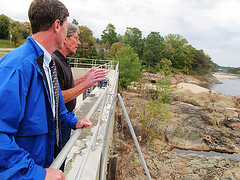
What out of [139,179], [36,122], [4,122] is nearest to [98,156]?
[36,122]

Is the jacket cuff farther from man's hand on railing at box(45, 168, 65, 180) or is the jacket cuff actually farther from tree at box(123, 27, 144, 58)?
tree at box(123, 27, 144, 58)

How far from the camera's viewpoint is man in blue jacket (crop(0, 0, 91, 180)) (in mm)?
804

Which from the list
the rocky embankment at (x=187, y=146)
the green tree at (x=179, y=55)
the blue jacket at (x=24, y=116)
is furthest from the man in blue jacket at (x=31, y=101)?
the green tree at (x=179, y=55)

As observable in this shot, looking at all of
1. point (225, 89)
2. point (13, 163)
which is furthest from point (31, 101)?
point (225, 89)

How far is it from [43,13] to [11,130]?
80 centimetres

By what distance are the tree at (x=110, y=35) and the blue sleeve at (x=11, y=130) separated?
56.3 m

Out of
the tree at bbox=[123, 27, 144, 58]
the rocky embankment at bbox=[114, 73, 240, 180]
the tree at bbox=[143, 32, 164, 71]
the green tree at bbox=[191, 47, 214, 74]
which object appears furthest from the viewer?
the green tree at bbox=[191, 47, 214, 74]

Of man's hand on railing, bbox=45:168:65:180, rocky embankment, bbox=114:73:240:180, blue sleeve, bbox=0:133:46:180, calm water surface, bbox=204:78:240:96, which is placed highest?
blue sleeve, bbox=0:133:46:180

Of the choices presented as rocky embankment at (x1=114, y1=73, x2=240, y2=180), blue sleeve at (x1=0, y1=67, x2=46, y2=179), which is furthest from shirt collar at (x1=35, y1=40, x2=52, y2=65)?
rocky embankment at (x1=114, y1=73, x2=240, y2=180)

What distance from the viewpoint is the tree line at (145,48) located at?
3198cm

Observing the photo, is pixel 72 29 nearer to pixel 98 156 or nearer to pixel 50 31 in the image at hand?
pixel 50 31

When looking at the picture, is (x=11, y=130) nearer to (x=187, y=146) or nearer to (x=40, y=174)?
(x=40, y=174)

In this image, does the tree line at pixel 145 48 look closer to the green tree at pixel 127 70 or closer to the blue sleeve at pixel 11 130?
the green tree at pixel 127 70

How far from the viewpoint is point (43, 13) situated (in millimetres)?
1136
